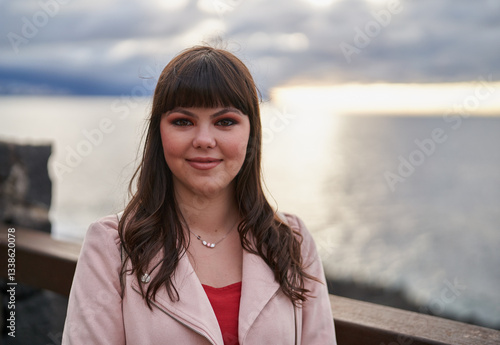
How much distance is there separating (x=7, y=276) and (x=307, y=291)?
67.5 inches

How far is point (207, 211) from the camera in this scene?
6.13 feet

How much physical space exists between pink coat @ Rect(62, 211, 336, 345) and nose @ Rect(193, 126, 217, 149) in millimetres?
428

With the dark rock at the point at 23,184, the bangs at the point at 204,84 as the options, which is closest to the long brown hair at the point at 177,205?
the bangs at the point at 204,84

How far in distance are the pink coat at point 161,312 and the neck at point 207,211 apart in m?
0.21

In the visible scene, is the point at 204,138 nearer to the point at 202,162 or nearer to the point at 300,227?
the point at 202,162

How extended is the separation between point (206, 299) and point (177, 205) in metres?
0.39

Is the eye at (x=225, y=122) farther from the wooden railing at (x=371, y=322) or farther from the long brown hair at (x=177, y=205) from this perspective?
the wooden railing at (x=371, y=322)

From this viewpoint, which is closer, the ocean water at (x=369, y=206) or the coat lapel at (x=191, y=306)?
the coat lapel at (x=191, y=306)

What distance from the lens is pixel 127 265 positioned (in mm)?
1613

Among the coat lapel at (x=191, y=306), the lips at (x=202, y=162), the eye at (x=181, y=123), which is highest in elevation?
the eye at (x=181, y=123)

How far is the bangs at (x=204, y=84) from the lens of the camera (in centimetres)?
162

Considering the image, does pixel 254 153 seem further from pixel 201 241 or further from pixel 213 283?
pixel 213 283

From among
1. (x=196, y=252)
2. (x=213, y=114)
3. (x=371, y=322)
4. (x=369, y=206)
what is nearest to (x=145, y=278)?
(x=196, y=252)

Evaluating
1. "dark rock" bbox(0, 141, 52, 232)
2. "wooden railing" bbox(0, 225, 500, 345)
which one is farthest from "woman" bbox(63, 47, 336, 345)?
"dark rock" bbox(0, 141, 52, 232)
